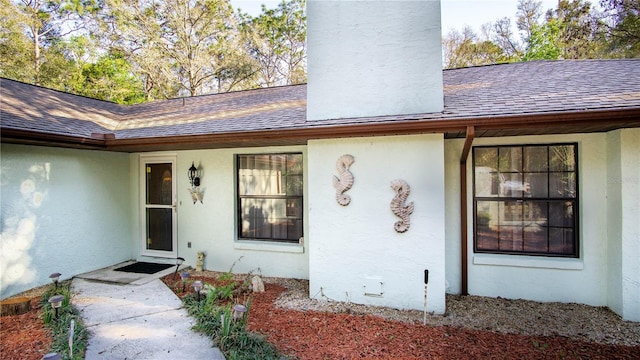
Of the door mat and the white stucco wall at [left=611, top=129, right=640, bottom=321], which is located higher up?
the white stucco wall at [left=611, top=129, right=640, bottom=321]

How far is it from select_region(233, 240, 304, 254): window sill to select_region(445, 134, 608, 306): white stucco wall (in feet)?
8.56

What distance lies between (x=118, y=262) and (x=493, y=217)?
7.32 m

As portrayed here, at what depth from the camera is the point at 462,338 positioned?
375cm

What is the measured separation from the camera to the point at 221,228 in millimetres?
6473

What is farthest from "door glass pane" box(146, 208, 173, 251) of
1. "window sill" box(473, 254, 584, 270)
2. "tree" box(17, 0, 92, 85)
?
"tree" box(17, 0, 92, 85)

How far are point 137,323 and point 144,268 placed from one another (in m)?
2.67

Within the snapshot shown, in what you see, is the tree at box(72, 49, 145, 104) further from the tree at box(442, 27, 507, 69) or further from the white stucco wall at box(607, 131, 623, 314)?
the white stucco wall at box(607, 131, 623, 314)

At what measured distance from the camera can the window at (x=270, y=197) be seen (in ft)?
20.2

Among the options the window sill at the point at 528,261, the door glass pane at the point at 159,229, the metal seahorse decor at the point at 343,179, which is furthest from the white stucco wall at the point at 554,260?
the door glass pane at the point at 159,229

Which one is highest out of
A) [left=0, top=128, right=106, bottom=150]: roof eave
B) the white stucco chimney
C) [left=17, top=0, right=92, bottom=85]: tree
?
[left=17, top=0, right=92, bottom=85]: tree

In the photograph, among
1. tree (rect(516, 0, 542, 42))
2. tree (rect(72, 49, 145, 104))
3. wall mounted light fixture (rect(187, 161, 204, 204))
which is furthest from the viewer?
tree (rect(516, 0, 542, 42))

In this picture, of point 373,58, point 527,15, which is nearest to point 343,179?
point 373,58

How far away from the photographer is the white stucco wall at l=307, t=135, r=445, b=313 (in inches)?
175

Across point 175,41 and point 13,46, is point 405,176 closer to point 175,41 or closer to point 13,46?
point 175,41
